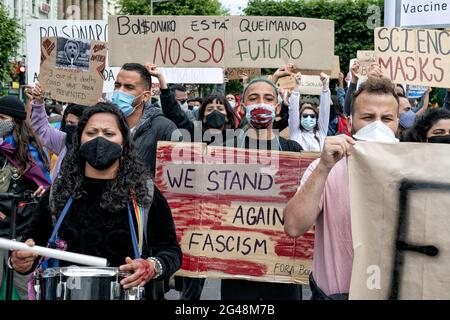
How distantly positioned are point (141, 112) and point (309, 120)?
3.00 metres

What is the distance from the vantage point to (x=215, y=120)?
24.6 ft

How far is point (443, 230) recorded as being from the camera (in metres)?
3.45

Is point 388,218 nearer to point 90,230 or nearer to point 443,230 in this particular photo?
point 443,230

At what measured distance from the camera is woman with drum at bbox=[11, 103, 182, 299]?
3.85m

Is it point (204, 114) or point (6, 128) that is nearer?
point (6, 128)

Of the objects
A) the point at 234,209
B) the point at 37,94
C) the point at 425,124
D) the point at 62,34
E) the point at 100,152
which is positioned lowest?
the point at 234,209

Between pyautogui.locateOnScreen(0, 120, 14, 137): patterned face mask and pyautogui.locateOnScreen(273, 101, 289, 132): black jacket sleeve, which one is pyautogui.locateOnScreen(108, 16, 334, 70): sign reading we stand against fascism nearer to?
pyautogui.locateOnScreen(273, 101, 289, 132): black jacket sleeve

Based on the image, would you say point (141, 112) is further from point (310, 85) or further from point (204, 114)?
point (310, 85)

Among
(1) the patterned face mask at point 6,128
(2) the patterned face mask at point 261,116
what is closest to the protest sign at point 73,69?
(1) the patterned face mask at point 6,128

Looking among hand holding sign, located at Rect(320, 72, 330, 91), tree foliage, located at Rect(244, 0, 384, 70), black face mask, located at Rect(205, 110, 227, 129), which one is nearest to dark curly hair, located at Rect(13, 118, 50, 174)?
black face mask, located at Rect(205, 110, 227, 129)

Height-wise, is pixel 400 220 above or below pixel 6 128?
below

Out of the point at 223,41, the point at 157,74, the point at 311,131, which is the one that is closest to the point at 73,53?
the point at 223,41
